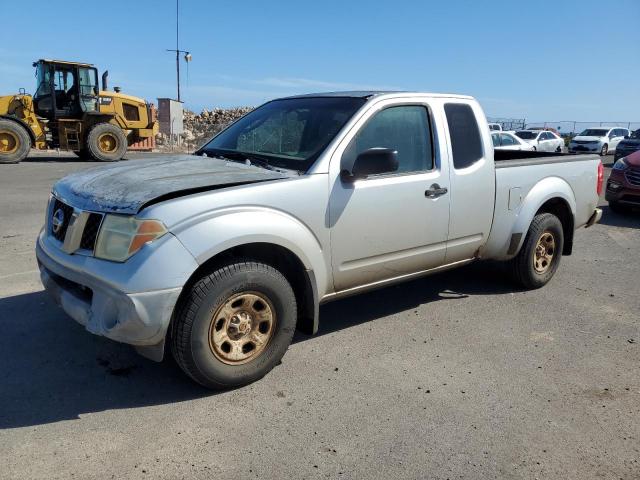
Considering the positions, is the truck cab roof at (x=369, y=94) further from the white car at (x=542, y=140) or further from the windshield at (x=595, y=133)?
the windshield at (x=595, y=133)

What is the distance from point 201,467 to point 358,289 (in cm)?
178

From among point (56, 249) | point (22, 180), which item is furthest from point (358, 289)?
point (22, 180)

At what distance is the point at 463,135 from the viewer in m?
4.61

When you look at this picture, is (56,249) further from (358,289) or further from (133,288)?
(358,289)

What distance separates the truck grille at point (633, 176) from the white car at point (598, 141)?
2008 centimetres

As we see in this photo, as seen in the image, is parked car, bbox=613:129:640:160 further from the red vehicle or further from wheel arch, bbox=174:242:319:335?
wheel arch, bbox=174:242:319:335

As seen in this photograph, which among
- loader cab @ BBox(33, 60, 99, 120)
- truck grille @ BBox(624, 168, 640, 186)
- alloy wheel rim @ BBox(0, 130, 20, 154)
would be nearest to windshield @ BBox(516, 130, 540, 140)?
truck grille @ BBox(624, 168, 640, 186)

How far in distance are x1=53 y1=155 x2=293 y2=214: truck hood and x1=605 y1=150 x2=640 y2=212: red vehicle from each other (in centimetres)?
887

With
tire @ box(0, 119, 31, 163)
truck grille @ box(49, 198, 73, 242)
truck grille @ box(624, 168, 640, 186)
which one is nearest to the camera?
truck grille @ box(49, 198, 73, 242)

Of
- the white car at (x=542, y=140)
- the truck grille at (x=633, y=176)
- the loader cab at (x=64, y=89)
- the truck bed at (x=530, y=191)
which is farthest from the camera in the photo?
the white car at (x=542, y=140)

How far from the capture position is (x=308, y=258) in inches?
142

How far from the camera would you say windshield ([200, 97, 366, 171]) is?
3904mm

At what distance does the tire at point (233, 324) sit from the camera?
3148mm

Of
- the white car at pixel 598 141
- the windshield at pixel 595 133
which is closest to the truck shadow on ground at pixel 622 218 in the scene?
the white car at pixel 598 141
